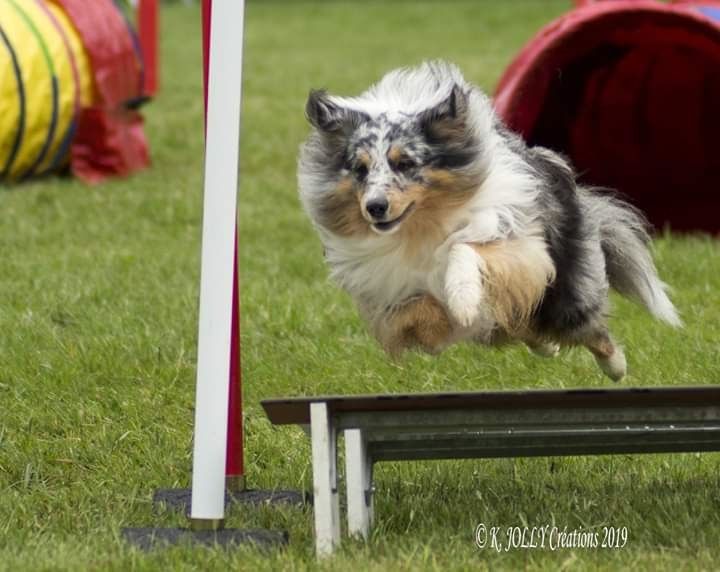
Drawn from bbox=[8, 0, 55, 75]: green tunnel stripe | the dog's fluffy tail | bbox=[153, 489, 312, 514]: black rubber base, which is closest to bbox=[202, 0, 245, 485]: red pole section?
bbox=[153, 489, 312, 514]: black rubber base

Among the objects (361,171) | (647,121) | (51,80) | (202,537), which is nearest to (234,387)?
(202,537)

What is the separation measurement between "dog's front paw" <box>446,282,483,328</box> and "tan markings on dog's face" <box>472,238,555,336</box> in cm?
15

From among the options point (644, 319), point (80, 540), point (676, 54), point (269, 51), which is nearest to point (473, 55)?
point (269, 51)

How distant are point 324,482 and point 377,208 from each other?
941 mm

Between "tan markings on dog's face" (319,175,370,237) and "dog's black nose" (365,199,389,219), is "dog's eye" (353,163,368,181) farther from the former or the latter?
"dog's black nose" (365,199,389,219)

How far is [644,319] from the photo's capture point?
247 inches

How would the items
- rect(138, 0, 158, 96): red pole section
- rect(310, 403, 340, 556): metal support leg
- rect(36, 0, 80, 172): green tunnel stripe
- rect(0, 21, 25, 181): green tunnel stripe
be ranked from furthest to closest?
rect(138, 0, 158, 96): red pole section < rect(36, 0, 80, 172): green tunnel stripe < rect(0, 21, 25, 181): green tunnel stripe < rect(310, 403, 340, 556): metal support leg

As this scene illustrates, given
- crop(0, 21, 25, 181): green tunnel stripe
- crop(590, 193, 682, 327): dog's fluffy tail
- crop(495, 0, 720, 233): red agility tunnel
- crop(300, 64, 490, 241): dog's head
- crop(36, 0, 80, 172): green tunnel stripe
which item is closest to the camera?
crop(300, 64, 490, 241): dog's head

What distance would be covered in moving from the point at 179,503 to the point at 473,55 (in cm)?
1198

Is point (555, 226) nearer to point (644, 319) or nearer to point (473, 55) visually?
point (644, 319)

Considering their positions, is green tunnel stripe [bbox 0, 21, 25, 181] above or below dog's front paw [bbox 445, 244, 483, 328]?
above

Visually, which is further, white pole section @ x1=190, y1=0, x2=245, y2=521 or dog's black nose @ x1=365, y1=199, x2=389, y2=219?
dog's black nose @ x1=365, y1=199, x2=389, y2=219

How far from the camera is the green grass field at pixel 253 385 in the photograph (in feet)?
12.7

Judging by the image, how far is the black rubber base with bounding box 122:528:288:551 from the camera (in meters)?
3.89
